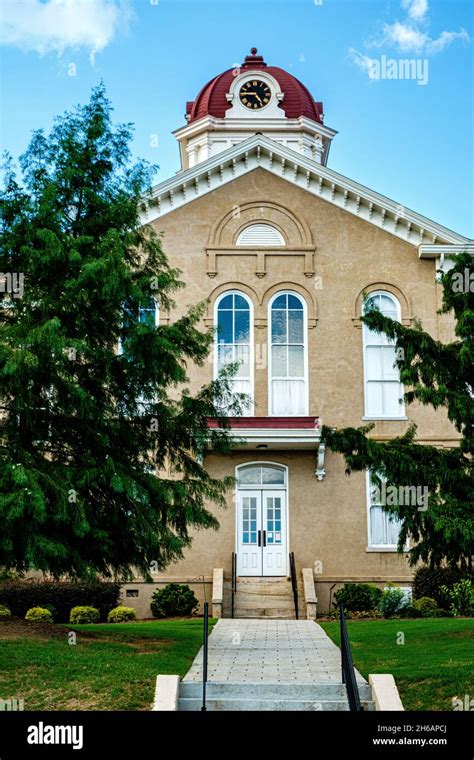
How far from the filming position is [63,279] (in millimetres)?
15453

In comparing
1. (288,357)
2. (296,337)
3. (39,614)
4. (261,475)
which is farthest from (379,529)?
(39,614)

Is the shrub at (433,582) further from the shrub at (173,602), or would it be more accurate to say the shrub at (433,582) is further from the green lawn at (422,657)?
the shrub at (173,602)

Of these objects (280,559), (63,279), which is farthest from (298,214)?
(63,279)

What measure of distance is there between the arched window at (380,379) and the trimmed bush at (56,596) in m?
8.48

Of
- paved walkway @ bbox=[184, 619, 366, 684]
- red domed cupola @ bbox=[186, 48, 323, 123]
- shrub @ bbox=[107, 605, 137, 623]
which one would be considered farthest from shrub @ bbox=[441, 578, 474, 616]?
red domed cupola @ bbox=[186, 48, 323, 123]

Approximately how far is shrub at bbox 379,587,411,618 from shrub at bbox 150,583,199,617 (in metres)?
4.62

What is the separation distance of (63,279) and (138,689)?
6762 mm

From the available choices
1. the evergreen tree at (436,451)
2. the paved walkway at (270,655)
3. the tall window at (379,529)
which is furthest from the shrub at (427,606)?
the evergreen tree at (436,451)

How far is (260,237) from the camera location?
1064 inches

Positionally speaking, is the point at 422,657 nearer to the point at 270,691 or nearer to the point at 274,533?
the point at 270,691

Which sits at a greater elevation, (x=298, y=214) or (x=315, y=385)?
(x=298, y=214)

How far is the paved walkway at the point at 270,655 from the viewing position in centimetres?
1280
